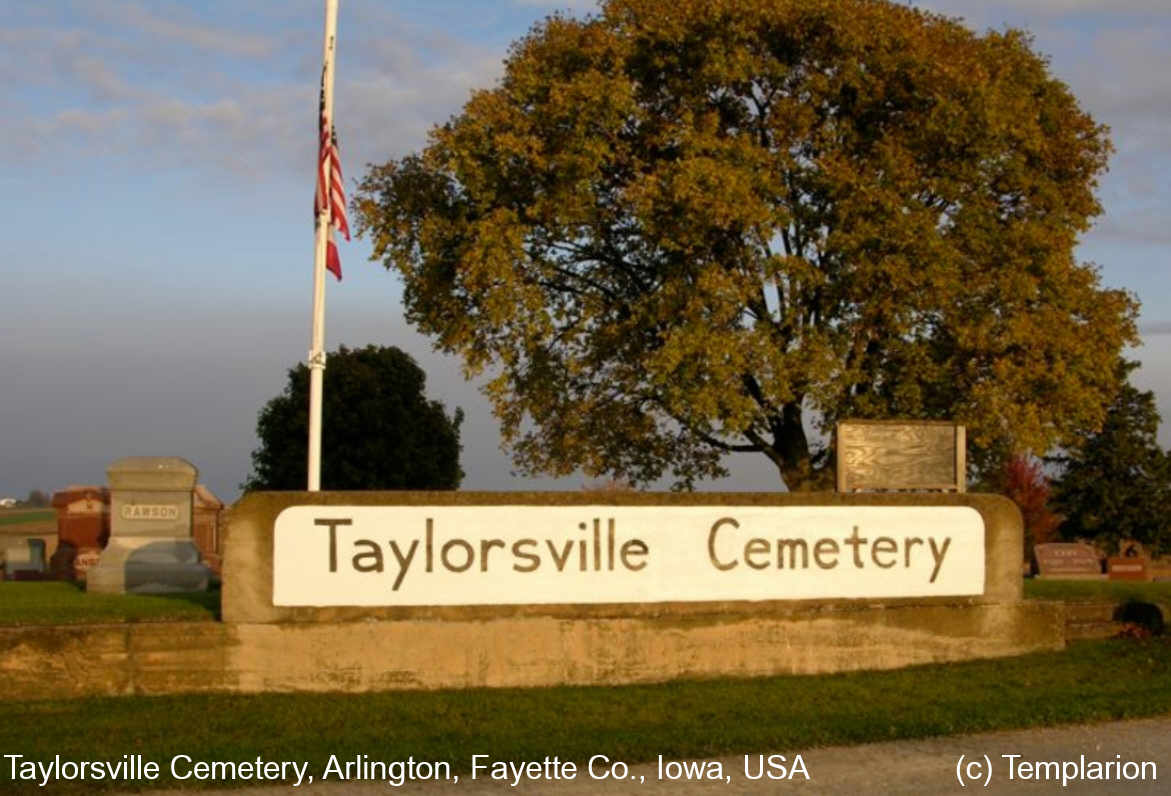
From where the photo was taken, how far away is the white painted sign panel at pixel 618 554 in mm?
11508

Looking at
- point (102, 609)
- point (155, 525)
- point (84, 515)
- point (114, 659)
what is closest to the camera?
point (114, 659)

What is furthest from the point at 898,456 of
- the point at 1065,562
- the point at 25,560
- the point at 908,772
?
the point at 1065,562

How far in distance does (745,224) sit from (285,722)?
13.6 m

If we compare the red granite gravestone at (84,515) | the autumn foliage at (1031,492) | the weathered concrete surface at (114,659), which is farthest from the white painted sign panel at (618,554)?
the autumn foliage at (1031,492)

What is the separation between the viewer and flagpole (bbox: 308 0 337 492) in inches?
619

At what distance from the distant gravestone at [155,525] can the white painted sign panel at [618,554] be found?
6.44 m

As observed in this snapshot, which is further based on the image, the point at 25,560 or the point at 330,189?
the point at 25,560

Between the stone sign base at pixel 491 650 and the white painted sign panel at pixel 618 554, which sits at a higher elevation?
the white painted sign panel at pixel 618 554

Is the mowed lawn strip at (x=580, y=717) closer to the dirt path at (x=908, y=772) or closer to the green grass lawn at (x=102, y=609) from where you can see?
the dirt path at (x=908, y=772)

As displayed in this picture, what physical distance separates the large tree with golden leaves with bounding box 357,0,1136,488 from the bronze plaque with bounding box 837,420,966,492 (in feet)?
25.2

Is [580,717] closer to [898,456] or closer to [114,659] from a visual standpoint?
[114,659]

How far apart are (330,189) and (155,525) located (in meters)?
5.04

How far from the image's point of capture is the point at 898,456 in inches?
549

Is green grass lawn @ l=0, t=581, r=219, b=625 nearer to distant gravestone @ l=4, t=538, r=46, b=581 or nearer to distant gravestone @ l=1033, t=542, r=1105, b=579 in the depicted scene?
distant gravestone @ l=4, t=538, r=46, b=581
